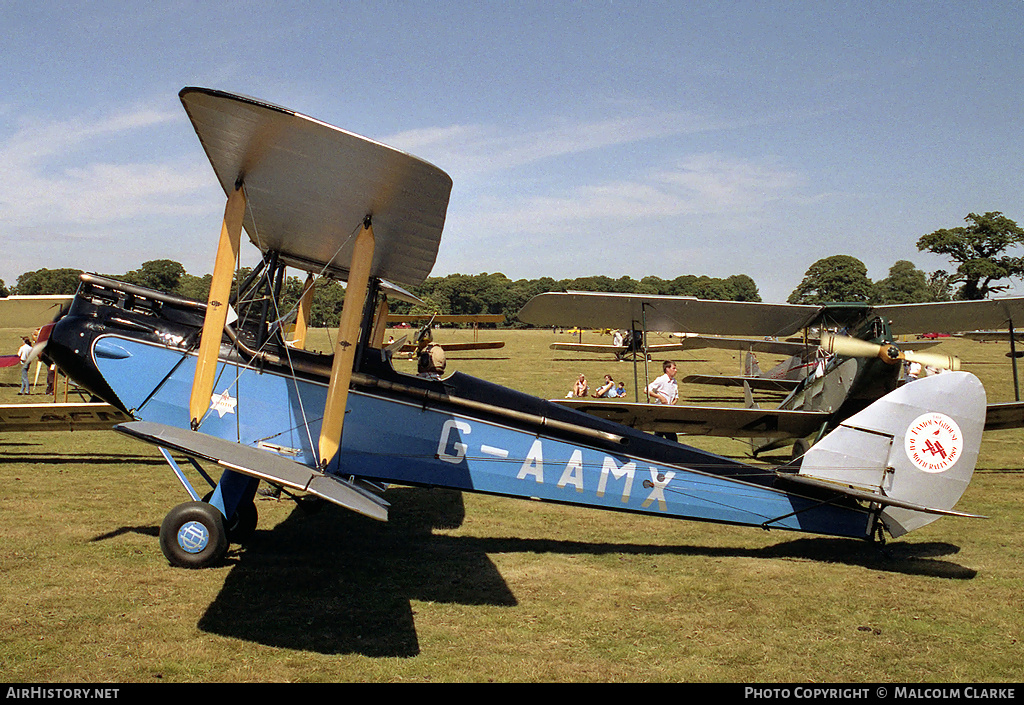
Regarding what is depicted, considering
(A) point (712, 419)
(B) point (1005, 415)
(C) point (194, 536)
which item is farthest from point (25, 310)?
(B) point (1005, 415)

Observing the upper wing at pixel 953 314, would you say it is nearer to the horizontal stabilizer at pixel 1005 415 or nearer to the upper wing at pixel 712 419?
the horizontal stabilizer at pixel 1005 415

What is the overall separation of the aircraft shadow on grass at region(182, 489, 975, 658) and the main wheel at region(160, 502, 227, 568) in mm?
239

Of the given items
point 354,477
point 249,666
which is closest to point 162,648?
point 249,666

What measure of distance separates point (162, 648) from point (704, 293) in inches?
4834

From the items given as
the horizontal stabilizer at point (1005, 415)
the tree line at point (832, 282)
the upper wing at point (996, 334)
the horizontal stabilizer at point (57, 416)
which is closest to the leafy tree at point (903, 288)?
the tree line at point (832, 282)

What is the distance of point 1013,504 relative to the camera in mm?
8031

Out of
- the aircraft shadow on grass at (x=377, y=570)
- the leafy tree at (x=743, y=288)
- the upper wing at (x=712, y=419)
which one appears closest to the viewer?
the aircraft shadow on grass at (x=377, y=570)

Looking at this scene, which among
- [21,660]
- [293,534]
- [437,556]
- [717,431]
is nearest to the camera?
[21,660]

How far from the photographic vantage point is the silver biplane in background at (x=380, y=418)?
477cm

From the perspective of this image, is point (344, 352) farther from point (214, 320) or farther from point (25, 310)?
point (25, 310)

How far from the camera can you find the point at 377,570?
17.5 feet

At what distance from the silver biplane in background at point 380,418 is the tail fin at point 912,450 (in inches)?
0.4

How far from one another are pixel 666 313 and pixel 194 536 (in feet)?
24.0

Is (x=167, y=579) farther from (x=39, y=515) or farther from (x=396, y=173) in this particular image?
(x=396, y=173)
